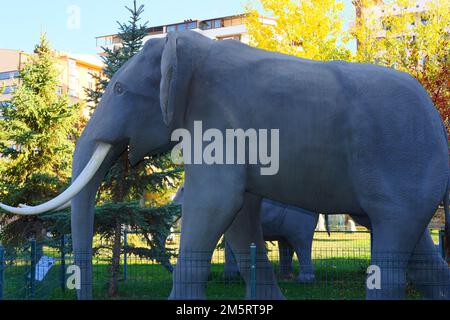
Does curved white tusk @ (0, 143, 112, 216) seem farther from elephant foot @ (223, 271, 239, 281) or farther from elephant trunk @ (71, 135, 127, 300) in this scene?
elephant foot @ (223, 271, 239, 281)

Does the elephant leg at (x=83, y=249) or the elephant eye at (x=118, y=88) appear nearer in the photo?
the elephant leg at (x=83, y=249)

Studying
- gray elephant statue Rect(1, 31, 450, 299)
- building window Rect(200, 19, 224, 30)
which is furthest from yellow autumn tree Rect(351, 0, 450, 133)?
building window Rect(200, 19, 224, 30)

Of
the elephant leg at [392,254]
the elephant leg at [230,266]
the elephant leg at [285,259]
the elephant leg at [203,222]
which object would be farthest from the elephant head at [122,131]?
the elephant leg at [285,259]

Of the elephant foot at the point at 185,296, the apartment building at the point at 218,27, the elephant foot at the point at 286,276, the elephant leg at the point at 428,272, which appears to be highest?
the apartment building at the point at 218,27

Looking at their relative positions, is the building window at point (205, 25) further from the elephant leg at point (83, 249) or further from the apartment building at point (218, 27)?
the elephant leg at point (83, 249)

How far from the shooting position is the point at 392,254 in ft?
20.6

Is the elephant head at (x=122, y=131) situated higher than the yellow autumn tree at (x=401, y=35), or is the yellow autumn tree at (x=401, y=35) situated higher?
the yellow autumn tree at (x=401, y=35)

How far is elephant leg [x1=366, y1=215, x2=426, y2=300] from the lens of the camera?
625cm

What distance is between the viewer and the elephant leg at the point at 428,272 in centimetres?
726

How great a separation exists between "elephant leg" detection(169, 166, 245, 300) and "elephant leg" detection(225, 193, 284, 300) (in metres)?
1.03

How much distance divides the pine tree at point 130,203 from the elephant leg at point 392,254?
448 cm

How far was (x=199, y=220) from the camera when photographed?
6.35m
